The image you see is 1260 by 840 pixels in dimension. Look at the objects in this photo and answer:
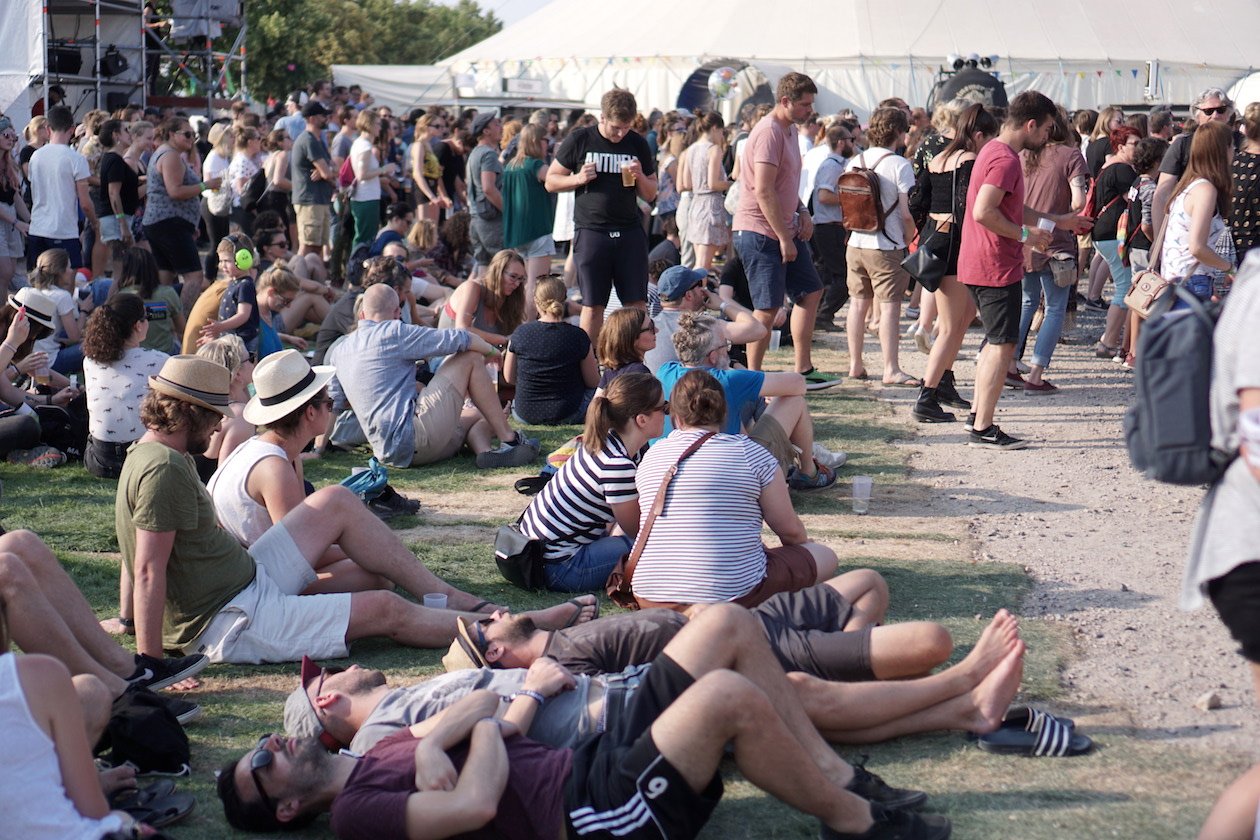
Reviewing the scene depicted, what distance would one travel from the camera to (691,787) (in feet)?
10.8

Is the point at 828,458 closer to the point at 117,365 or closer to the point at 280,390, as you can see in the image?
the point at 280,390

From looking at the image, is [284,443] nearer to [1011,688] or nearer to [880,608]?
[880,608]

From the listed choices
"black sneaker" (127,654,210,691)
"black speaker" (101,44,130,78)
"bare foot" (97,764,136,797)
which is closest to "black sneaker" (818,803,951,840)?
"bare foot" (97,764,136,797)

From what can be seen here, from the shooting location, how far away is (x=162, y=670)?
14.8 feet

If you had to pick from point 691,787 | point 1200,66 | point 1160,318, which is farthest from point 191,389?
point 1200,66

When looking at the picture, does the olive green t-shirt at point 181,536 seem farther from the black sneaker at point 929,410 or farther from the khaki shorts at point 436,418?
the black sneaker at point 929,410

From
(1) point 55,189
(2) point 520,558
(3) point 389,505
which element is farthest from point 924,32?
(2) point 520,558

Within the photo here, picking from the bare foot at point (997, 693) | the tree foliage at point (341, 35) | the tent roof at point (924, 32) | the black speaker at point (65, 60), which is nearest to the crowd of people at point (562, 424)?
the bare foot at point (997, 693)

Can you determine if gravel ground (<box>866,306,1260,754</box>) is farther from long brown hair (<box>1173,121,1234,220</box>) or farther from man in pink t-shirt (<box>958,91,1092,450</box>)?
long brown hair (<box>1173,121,1234,220</box>)

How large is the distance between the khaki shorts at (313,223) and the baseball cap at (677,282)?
7.35 m

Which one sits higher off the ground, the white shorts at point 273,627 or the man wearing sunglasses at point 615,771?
the man wearing sunglasses at point 615,771

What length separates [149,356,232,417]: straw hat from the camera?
4.73 m

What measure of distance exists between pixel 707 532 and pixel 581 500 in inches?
36.8

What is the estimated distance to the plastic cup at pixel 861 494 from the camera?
22.2 ft
